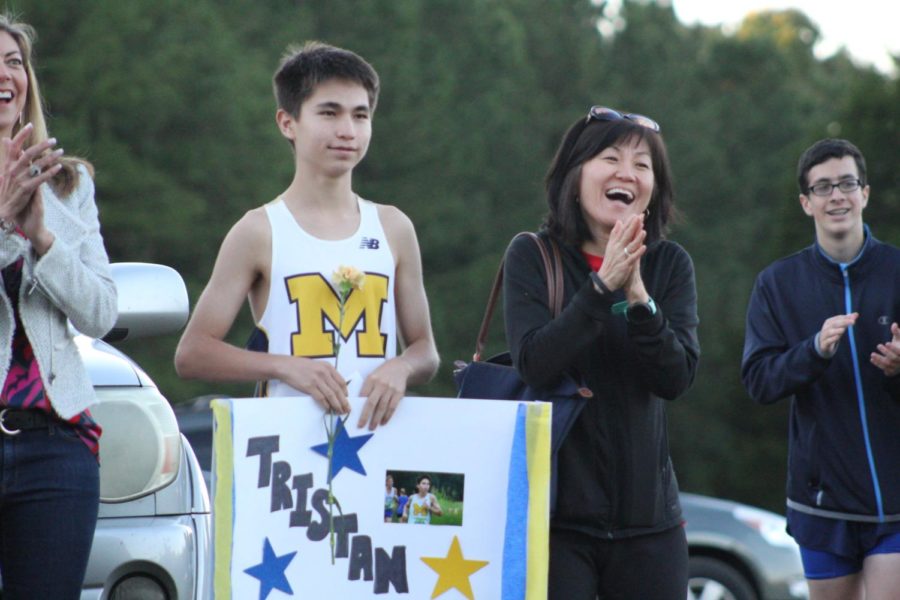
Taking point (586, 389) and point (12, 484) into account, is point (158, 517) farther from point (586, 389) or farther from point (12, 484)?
point (586, 389)

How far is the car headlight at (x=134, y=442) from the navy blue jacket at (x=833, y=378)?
1.92m

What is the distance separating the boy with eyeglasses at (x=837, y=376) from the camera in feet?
16.4

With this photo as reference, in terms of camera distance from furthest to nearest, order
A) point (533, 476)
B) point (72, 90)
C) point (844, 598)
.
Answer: point (72, 90)
point (844, 598)
point (533, 476)

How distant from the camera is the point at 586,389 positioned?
384 centimetres

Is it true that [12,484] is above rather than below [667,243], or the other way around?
below

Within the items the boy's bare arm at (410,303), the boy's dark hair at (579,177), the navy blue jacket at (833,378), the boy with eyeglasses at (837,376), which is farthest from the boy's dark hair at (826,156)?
the boy's bare arm at (410,303)

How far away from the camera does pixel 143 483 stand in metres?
4.62

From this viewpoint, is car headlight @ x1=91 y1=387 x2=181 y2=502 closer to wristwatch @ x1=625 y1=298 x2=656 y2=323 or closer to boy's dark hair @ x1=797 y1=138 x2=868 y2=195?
wristwatch @ x1=625 y1=298 x2=656 y2=323

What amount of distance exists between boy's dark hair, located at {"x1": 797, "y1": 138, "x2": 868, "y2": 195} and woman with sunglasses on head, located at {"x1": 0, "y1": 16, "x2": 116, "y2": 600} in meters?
2.65

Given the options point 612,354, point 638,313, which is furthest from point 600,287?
point 612,354

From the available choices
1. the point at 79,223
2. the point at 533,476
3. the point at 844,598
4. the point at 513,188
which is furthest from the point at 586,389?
the point at 513,188

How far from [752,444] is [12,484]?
27.5 meters

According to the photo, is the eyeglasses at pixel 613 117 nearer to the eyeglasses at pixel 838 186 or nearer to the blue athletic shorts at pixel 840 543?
the eyeglasses at pixel 838 186

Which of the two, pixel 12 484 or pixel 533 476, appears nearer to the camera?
pixel 12 484
